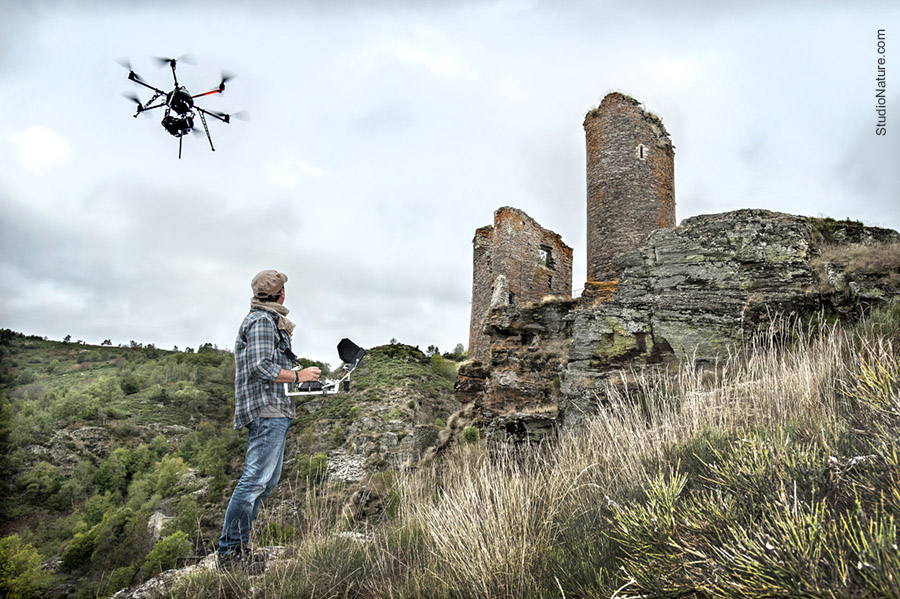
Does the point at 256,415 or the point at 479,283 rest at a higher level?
the point at 479,283

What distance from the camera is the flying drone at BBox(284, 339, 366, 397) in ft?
11.9

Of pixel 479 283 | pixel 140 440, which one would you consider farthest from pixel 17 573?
pixel 140 440

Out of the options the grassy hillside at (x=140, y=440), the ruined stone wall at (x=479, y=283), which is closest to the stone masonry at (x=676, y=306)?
the grassy hillside at (x=140, y=440)

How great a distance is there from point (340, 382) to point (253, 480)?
2.98 feet

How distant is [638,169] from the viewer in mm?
17625

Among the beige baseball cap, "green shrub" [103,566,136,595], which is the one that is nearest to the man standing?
the beige baseball cap

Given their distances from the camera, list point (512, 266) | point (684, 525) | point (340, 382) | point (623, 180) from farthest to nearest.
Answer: point (512, 266) < point (623, 180) < point (340, 382) < point (684, 525)

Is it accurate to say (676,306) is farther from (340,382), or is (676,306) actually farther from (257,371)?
(257,371)

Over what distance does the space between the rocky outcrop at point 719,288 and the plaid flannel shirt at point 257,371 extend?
502cm

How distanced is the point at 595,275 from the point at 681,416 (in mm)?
13501

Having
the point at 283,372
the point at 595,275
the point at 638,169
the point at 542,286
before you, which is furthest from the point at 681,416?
the point at 542,286

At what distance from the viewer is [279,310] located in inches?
154

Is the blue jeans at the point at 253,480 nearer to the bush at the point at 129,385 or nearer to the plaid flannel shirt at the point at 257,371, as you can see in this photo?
the plaid flannel shirt at the point at 257,371

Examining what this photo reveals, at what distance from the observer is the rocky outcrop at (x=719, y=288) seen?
725 centimetres
